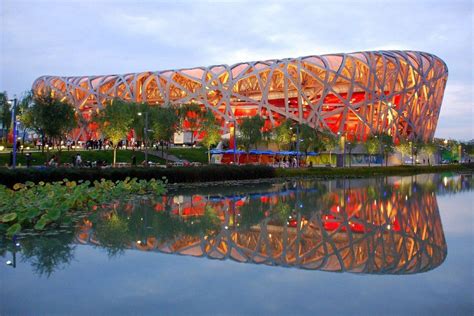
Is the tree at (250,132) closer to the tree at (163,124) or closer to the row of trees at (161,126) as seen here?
the row of trees at (161,126)

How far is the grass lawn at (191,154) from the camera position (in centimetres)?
6329

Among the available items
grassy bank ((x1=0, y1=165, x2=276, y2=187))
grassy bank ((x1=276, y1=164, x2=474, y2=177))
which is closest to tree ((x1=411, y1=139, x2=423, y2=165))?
grassy bank ((x1=276, y1=164, x2=474, y2=177))

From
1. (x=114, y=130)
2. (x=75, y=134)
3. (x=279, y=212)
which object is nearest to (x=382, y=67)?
(x=114, y=130)

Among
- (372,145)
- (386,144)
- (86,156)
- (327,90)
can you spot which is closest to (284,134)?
(372,145)

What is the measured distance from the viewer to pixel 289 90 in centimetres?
8331

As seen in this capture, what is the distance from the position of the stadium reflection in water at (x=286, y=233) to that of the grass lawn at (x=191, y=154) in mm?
42054

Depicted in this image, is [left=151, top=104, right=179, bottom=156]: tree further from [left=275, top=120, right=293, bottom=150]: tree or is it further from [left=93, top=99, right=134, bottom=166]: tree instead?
[left=275, top=120, right=293, bottom=150]: tree

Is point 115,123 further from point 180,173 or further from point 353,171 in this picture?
point 353,171

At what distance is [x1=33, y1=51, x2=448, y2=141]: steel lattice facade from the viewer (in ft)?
261

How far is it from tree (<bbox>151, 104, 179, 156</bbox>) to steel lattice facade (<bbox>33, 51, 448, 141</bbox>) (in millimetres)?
24246

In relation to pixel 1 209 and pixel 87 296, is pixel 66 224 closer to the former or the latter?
pixel 1 209

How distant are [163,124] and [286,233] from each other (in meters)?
38.4

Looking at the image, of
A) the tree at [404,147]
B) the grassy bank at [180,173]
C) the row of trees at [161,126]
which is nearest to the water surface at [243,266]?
the grassy bank at [180,173]

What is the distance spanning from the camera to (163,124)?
50.6m
